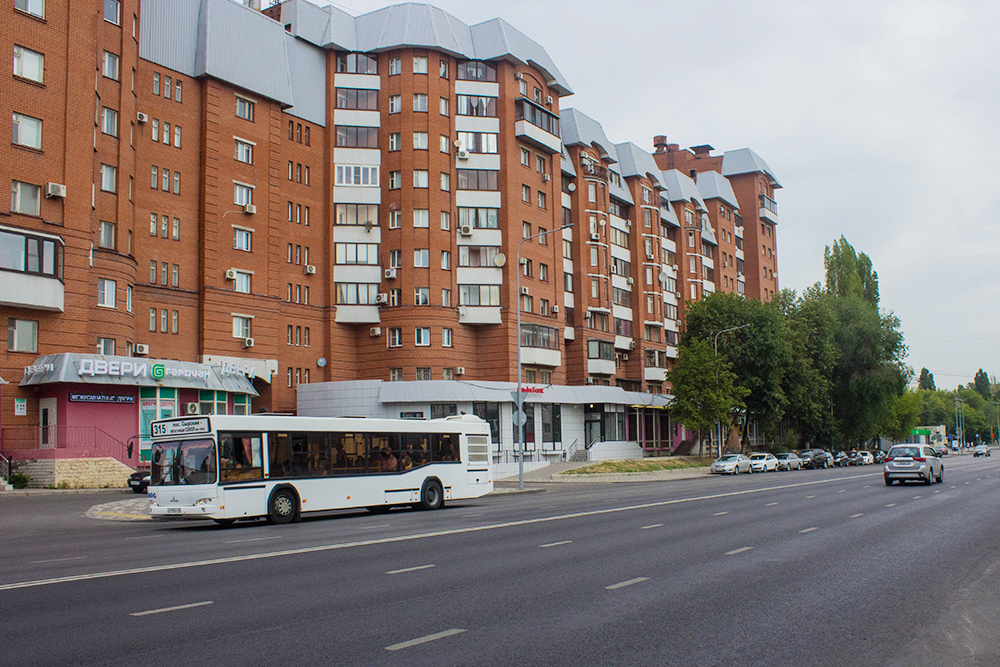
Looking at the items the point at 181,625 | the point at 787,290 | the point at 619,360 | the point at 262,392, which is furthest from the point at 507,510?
the point at 787,290

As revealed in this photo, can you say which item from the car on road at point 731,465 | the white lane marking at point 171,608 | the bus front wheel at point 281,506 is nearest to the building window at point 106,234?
the bus front wheel at point 281,506

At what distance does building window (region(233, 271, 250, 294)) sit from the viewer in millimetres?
45250

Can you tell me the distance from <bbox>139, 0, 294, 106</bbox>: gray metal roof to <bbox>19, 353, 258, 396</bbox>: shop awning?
15423 mm

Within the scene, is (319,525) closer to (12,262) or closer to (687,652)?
(687,652)

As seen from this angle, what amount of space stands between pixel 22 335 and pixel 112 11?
49.8ft

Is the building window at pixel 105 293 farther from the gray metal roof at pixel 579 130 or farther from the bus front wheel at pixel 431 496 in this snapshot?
the gray metal roof at pixel 579 130

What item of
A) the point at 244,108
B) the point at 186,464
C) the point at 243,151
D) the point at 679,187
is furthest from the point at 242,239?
the point at 679,187

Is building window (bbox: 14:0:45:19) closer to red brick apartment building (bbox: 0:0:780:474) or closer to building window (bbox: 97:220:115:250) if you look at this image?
red brick apartment building (bbox: 0:0:780:474)

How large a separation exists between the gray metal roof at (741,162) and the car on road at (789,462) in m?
39.8

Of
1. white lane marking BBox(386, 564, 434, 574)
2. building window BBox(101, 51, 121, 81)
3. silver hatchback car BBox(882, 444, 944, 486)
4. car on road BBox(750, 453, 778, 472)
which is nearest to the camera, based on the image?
white lane marking BBox(386, 564, 434, 574)

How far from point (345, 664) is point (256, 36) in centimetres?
4665

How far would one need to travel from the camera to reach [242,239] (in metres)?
46.0

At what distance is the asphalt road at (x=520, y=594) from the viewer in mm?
7020

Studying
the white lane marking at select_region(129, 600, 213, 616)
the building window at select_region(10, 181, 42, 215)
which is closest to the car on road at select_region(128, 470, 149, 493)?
the building window at select_region(10, 181, 42, 215)
